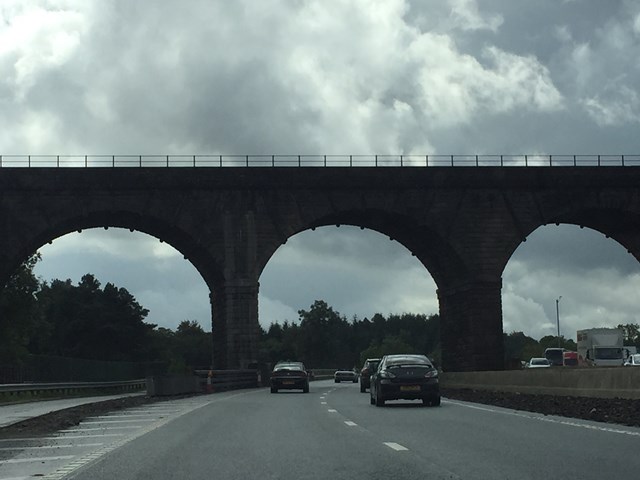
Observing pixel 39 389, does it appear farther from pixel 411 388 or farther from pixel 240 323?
pixel 411 388

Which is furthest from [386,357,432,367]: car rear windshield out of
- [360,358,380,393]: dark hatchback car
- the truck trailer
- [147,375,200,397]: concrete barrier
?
the truck trailer

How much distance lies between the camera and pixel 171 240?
229ft

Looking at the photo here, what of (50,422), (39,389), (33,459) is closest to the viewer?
(33,459)

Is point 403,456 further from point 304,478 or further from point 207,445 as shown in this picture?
point 207,445

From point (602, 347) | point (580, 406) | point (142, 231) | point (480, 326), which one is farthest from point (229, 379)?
point (580, 406)

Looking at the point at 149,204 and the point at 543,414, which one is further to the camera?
the point at 149,204

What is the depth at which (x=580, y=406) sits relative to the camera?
27.8 meters

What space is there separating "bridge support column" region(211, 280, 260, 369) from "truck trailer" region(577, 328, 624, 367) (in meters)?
24.4

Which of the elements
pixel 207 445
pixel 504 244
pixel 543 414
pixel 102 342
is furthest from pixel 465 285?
pixel 102 342

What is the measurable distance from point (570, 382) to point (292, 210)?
3736cm

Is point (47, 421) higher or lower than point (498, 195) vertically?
lower

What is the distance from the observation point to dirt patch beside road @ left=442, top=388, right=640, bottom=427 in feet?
75.2

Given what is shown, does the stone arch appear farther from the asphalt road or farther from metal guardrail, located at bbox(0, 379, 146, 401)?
the asphalt road

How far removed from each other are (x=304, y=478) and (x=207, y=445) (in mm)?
5015
